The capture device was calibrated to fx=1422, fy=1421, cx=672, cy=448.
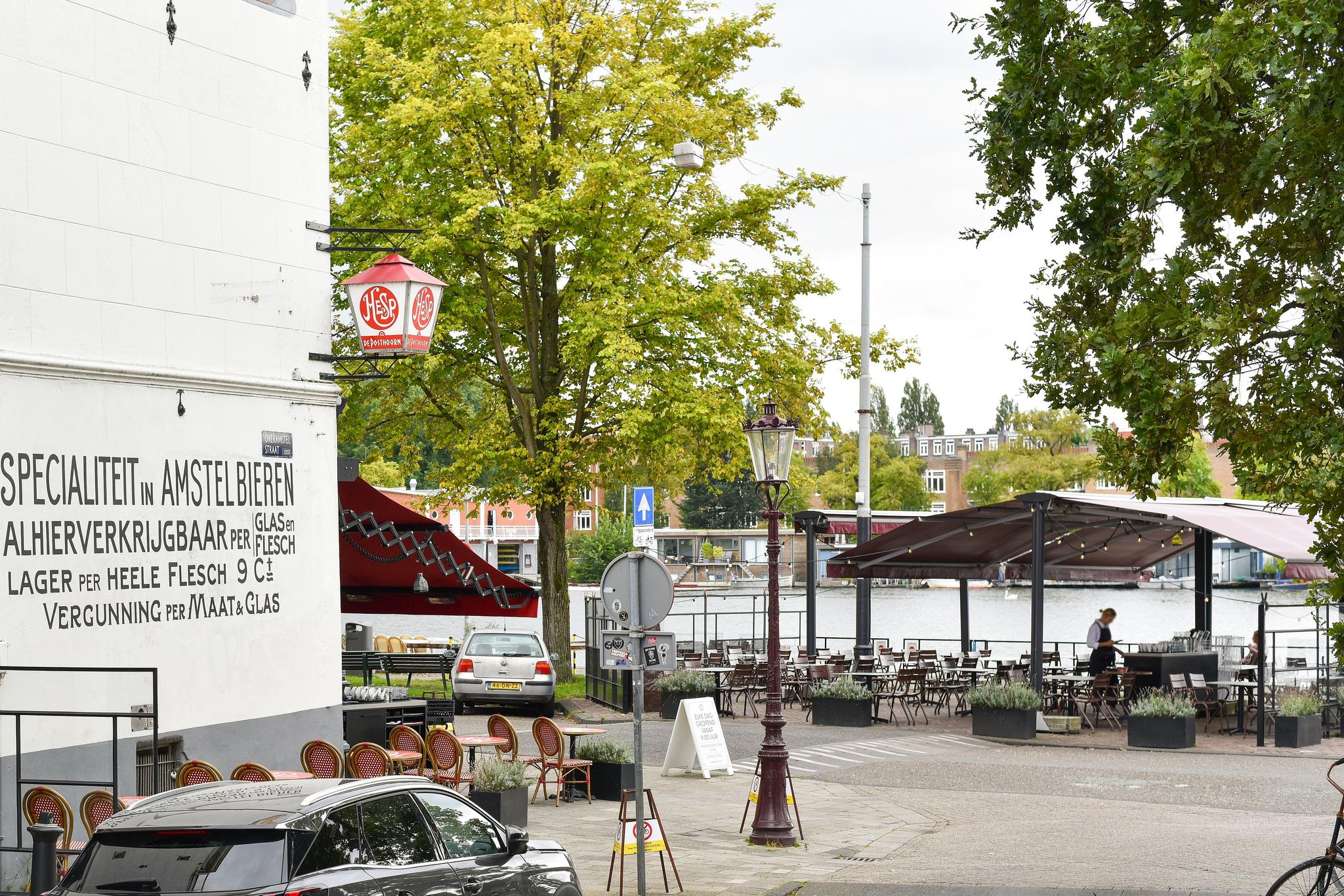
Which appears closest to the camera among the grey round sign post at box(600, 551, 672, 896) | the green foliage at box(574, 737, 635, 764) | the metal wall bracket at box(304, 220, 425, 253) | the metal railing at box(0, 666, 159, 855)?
the metal railing at box(0, 666, 159, 855)

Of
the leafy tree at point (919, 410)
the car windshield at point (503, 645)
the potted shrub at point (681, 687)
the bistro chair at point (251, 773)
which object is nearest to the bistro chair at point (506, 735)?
the bistro chair at point (251, 773)

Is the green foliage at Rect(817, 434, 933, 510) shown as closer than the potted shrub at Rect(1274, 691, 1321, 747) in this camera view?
No

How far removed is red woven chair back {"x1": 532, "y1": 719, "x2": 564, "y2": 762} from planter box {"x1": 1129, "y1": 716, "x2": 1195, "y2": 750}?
32.0ft

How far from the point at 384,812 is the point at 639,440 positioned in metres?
20.0

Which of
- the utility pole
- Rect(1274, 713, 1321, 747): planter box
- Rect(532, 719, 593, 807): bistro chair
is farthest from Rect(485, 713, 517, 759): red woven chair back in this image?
the utility pole

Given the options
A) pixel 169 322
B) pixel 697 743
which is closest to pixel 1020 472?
pixel 697 743

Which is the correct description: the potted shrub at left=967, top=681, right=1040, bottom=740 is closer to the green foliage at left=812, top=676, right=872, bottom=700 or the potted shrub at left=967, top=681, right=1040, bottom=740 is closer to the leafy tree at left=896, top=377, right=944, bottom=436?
the green foliage at left=812, top=676, right=872, bottom=700

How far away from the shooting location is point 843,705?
2364 cm

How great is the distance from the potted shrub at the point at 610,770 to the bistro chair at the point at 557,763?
0.07 meters

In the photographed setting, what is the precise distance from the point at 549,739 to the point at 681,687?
8.34 meters

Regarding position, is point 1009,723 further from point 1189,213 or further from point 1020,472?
point 1020,472

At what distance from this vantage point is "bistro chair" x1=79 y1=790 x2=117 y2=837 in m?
10.4

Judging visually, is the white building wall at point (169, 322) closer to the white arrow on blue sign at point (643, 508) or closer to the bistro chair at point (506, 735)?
the bistro chair at point (506, 735)

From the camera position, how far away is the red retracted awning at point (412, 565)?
54.3 ft
